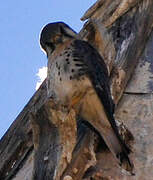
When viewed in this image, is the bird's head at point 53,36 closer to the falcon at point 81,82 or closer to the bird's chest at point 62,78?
the falcon at point 81,82

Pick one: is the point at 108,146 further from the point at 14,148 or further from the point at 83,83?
the point at 14,148

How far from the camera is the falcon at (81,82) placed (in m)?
3.10

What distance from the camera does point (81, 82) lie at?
338 centimetres

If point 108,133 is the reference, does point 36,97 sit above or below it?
below

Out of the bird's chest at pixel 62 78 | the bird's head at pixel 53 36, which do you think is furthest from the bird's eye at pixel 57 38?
the bird's chest at pixel 62 78

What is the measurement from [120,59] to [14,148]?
28.0 inches

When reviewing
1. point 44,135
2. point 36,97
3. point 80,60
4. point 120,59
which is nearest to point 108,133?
point 44,135

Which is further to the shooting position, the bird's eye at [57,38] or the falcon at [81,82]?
the bird's eye at [57,38]

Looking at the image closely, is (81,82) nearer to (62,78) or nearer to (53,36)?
(62,78)

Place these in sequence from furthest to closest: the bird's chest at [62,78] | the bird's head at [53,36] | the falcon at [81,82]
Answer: the bird's head at [53,36], the bird's chest at [62,78], the falcon at [81,82]

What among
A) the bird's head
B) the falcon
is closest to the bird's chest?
the falcon

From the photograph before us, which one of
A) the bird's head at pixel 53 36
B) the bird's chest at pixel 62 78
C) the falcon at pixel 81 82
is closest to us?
the falcon at pixel 81 82

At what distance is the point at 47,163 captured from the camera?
2951 mm

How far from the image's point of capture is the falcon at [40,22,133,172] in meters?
3.10
